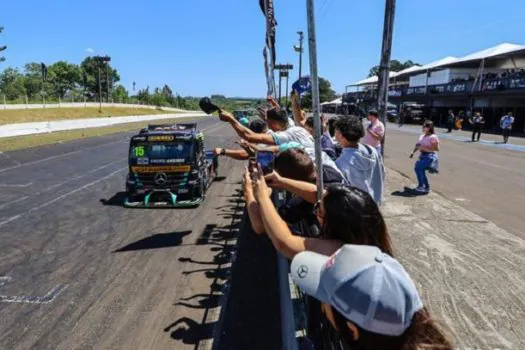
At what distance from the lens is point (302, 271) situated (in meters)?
1.95

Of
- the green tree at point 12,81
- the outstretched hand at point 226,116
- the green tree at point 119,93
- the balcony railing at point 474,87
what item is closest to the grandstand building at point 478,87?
the balcony railing at point 474,87

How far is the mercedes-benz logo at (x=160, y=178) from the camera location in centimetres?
1155

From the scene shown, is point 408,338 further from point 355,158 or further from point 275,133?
point 275,133

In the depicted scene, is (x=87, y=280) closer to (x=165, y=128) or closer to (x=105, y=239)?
(x=105, y=239)

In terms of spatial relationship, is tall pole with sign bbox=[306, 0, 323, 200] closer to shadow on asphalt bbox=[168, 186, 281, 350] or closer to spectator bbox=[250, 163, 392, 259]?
spectator bbox=[250, 163, 392, 259]

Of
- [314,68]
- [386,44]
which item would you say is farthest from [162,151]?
[314,68]

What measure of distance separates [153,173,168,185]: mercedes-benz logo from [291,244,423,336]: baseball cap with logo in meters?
10.1

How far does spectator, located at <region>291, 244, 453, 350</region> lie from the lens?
1.70 m

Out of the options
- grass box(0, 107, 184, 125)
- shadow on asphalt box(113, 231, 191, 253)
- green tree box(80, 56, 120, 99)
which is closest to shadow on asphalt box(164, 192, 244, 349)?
shadow on asphalt box(113, 231, 191, 253)

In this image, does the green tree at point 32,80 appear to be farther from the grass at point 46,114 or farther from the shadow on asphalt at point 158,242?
the shadow on asphalt at point 158,242

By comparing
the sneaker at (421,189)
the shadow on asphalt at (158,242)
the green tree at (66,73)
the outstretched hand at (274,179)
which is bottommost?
the shadow on asphalt at (158,242)

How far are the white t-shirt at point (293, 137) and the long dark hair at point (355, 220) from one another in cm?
317

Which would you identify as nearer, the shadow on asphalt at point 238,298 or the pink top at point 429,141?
the shadow on asphalt at point 238,298

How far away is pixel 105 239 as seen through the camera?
865cm
